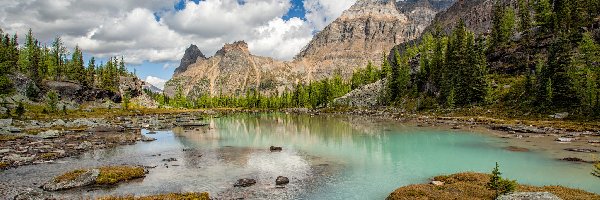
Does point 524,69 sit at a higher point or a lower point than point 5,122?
higher

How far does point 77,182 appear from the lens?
3709 cm

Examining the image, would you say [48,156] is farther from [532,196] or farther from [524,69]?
[524,69]

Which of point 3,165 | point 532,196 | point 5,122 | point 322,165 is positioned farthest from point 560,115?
point 5,122

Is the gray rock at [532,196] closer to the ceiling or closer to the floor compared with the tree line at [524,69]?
closer to the floor

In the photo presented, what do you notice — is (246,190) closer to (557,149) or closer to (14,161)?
(14,161)

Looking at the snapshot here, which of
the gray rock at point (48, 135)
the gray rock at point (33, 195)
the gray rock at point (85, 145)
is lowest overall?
the gray rock at point (33, 195)

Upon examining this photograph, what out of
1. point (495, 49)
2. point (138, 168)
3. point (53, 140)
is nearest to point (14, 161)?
point (138, 168)

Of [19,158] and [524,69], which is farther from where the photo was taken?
[524,69]

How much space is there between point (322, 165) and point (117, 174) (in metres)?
23.8

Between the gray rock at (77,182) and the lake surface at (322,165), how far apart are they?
2.52m

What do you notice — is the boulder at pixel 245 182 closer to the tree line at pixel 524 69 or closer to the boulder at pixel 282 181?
the boulder at pixel 282 181

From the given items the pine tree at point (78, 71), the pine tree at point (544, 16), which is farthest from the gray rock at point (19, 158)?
the pine tree at point (544, 16)

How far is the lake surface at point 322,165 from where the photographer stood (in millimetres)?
35781

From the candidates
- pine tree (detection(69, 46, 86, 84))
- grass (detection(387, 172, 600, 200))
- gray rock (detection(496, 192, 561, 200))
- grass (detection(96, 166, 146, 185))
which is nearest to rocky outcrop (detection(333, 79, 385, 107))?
pine tree (detection(69, 46, 86, 84))
